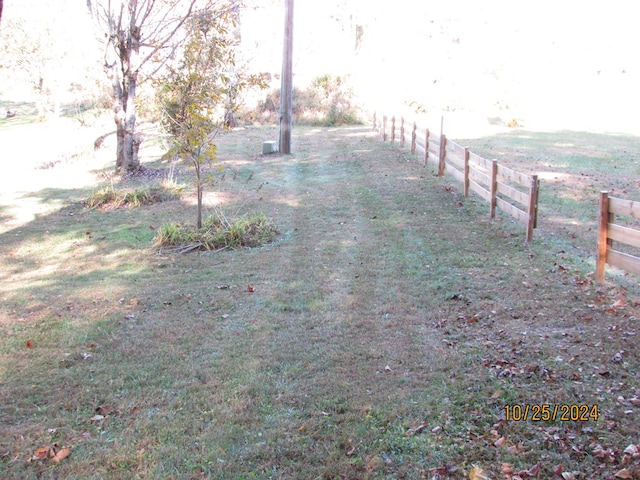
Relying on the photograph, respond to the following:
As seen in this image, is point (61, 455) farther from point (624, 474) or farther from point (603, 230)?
point (603, 230)

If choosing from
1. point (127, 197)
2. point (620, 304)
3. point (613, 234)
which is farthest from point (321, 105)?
point (620, 304)

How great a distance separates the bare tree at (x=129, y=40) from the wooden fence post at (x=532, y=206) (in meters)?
9.22

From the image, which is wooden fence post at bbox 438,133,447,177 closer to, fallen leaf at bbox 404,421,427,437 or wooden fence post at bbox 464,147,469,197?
wooden fence post at bbox 464,147,469,197

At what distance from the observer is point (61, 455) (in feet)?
12.7

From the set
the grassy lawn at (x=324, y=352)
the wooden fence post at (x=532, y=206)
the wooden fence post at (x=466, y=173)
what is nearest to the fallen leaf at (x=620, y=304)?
the grassy lawn at (x=324, y=352)

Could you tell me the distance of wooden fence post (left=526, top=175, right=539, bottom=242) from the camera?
8.27 meters

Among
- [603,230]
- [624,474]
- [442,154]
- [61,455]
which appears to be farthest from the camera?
[442,154]

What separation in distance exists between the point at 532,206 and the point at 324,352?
4.58 m

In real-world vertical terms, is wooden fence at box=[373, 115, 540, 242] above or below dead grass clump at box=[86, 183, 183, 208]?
above

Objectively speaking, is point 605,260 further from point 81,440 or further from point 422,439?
point 81,440

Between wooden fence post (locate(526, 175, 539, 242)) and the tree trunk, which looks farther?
the tree trunk

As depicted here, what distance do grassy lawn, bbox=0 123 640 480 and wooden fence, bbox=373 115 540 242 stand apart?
37 centimetres

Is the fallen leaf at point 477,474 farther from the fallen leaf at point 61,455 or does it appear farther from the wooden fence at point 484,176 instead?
the wooden fence at point 484,176

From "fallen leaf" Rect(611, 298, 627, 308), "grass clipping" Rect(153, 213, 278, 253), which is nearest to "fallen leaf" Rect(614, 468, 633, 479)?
"fallen leaf" Rect(611, 298, 627, 308)
